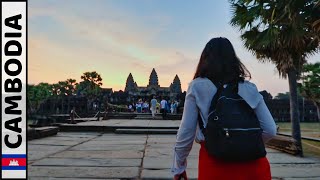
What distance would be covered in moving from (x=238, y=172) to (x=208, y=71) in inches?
25.2

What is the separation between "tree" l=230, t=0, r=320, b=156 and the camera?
1045cm

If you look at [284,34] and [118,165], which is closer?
[118,165]

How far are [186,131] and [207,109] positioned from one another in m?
0.19

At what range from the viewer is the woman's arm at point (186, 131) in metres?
2.31

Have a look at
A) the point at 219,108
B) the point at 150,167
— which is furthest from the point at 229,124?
the point at 150,167

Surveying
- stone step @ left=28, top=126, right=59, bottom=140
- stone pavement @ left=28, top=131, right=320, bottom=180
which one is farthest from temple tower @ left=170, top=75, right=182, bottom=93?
stone pavement @ left=28, top=131, right=320, bottom=180

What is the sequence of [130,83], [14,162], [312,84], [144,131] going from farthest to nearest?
[130,83] → [312,84] → [144,131] → [14,162]

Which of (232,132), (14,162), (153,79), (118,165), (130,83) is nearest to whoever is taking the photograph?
(232,132)

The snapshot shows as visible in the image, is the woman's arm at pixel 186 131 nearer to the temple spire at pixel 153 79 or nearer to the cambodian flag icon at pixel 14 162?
the cambodian flag icon at pixel 14 162

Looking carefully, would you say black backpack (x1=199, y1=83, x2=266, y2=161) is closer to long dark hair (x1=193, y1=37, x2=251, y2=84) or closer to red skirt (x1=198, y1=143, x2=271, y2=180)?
red skirt (x1=198, y1=143, x2=271, y2=180)

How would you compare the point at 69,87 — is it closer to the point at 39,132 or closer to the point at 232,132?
the point at 39,132

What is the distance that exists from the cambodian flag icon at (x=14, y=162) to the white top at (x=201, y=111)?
3244 mm

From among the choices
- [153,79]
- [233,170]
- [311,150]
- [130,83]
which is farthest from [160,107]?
[130,83]

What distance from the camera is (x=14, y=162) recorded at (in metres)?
5.26
